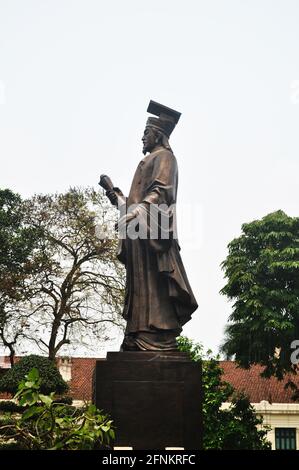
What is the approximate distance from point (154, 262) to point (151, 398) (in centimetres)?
153

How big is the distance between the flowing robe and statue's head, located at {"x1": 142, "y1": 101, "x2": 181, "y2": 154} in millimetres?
360

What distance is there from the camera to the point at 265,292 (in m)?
24.6

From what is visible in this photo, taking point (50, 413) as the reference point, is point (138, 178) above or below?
above

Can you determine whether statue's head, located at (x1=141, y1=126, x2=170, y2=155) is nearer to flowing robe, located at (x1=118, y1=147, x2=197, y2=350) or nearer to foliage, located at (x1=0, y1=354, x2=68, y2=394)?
flowing robe, located at (x1=118, y1=147, x2=197, y2=350)

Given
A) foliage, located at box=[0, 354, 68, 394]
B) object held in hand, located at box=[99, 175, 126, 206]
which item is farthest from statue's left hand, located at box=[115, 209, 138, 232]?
foliage, located at box=[0, 354, 68, 394]

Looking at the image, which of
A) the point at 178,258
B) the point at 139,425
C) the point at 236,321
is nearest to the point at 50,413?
the point at 139,425

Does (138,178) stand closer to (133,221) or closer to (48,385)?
(133,221)

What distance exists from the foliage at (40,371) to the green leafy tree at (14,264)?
173 cm

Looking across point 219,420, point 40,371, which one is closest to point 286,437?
point 219,420

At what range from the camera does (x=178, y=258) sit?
7855mm

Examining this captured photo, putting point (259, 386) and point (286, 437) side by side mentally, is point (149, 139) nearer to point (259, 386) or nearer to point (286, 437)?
point (286, 437)

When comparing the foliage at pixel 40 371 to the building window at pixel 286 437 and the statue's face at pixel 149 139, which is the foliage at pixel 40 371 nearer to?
the building window at pixel 286 437
